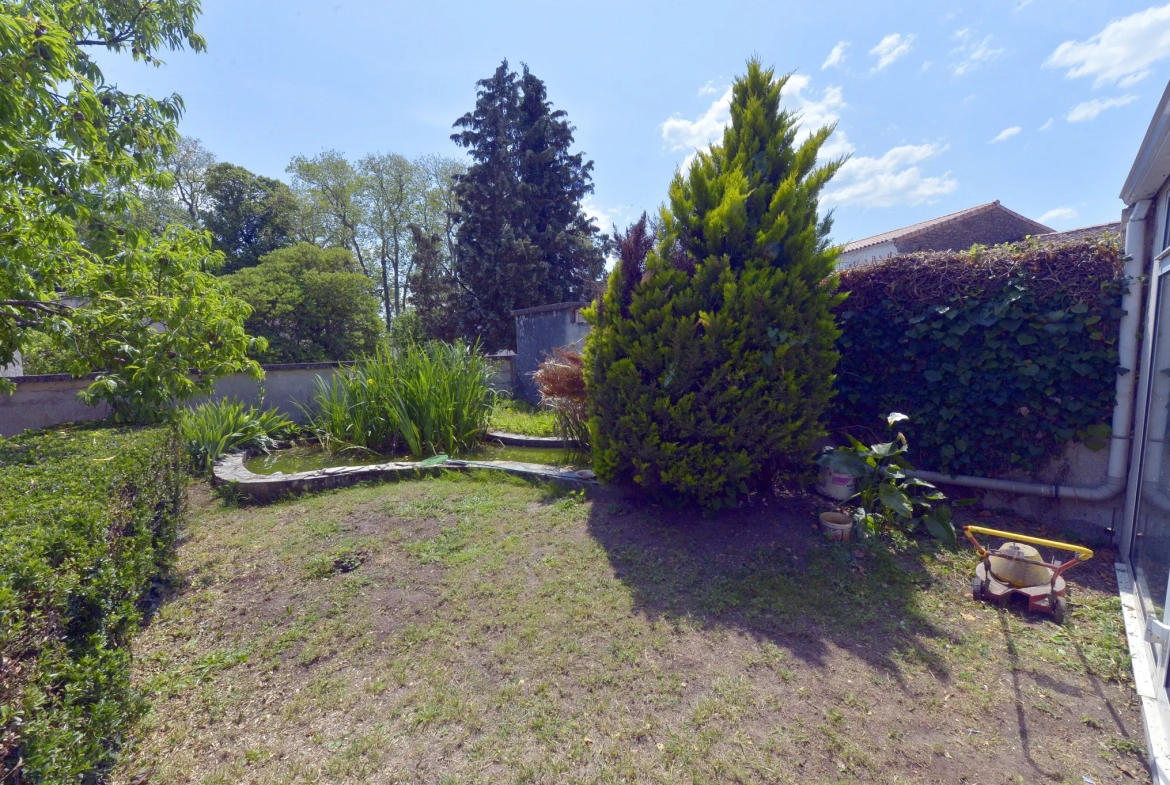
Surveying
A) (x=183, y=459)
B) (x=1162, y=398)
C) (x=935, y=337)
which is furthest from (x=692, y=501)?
(x=183, y=459)

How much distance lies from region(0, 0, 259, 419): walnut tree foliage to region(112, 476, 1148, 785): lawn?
4.43 feet

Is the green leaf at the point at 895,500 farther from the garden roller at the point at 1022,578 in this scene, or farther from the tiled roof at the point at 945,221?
the tiled roof at the point at 945,221

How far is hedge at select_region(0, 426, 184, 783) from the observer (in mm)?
1223

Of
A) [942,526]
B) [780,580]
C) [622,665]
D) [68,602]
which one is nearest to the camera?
[68,602]

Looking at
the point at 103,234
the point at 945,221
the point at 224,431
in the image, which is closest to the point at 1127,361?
the point at 103,234

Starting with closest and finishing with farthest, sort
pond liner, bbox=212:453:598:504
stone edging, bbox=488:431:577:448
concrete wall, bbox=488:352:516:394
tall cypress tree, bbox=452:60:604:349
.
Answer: pond liner, bbox=212:453:598:504 < stone edging, bbox=488:431:577:448 < concrete wall, bbox=488:352:516:394 < tall cypress tree, bbox=452:60:604:349

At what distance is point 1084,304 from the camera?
10.8 feet

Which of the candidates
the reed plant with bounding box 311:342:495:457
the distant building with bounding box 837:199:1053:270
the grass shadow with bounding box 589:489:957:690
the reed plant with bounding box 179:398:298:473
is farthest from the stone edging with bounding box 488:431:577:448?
the distant building with bounding box 837:199:1053:270

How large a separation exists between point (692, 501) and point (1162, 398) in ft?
8.71

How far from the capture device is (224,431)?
572 cm

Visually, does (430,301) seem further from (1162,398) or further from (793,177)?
(1162,398)

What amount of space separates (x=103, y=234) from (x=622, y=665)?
11.6ft

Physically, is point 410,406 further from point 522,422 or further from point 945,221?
point 945,221

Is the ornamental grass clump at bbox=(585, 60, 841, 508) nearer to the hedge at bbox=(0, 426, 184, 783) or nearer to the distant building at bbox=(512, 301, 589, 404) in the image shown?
the hedge at bbox=(0, 426, 184, 783)
